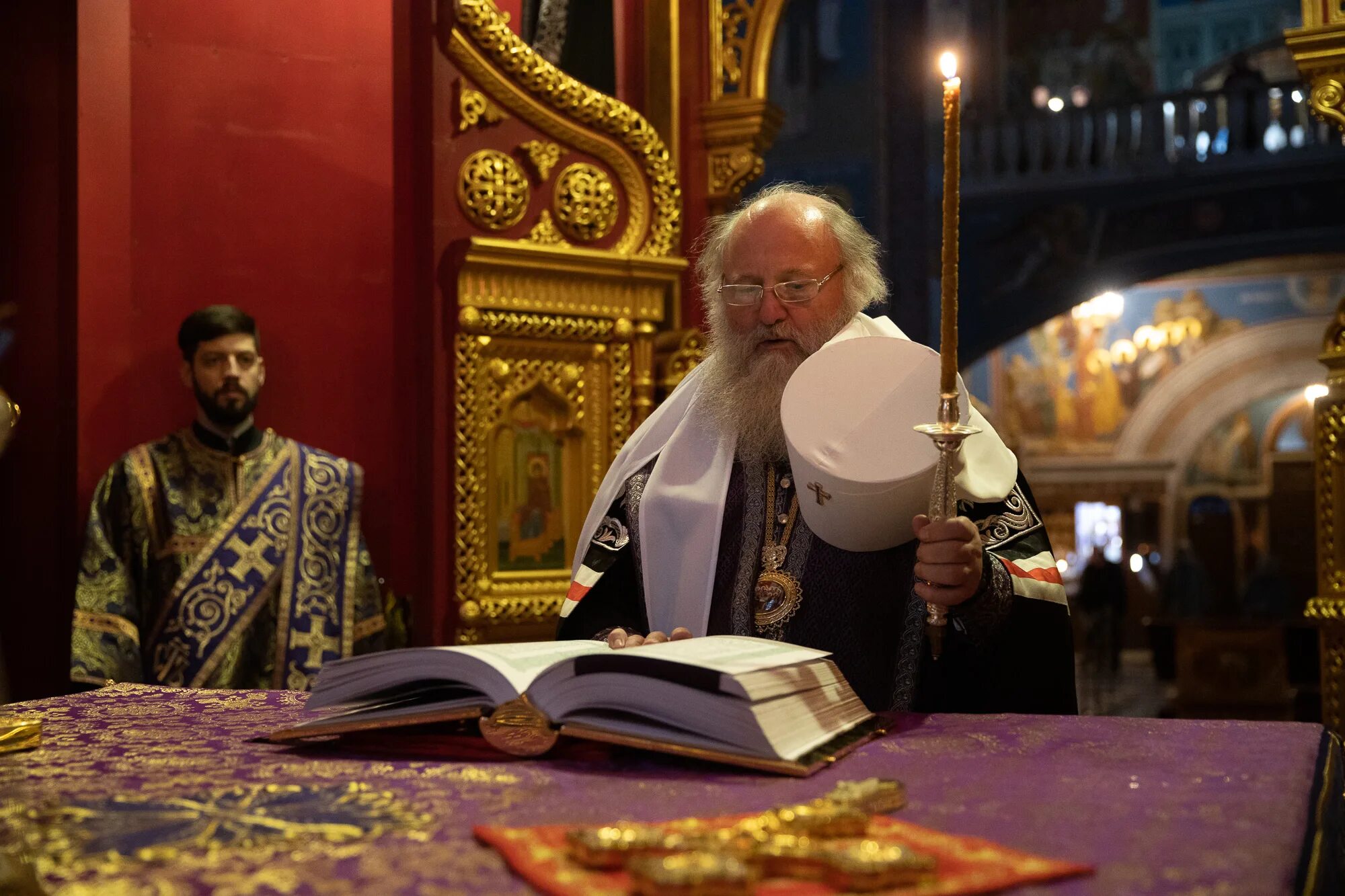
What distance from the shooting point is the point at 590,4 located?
4738mm

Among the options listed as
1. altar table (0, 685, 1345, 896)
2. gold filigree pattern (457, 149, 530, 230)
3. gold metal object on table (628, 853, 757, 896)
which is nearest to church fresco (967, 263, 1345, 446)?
gold filigree pattern (457, 149, 530, 230)

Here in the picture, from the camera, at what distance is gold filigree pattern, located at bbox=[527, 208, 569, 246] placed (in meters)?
4.40

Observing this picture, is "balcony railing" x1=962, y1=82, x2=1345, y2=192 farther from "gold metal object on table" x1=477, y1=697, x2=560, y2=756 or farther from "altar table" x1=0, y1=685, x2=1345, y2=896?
"gold metal object on table" x1=477, y1=697, x2=560, y2=756

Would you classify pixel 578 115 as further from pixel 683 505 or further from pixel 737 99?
pixel 683 505

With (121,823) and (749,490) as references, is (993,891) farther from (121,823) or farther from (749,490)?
(749,490)

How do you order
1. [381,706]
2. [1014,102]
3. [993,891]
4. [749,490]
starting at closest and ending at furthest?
[993,891], [381,706], [749,490], [1014,102]

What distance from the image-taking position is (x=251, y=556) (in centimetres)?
390

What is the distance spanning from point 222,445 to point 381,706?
255cm

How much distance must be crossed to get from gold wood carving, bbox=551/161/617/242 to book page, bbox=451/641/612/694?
115 inches

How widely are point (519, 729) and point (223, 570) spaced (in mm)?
2582

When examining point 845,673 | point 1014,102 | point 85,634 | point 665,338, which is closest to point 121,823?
point 845,673

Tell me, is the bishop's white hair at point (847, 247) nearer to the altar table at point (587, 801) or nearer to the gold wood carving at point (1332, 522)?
the altar table at point (587, 801)

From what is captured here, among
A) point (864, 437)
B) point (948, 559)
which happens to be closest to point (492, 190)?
point (864, 437)

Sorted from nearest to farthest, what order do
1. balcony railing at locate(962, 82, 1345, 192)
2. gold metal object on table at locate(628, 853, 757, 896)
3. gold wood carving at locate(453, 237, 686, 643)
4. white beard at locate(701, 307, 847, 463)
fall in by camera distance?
gold metal object on table at locate(628, 853, 757, 896), white beard at locate(701, 307, 847, 463), gold wood carving at locate(453, 237, 686, 643), balcony railing at locate(962, 82, 1345, 192)
